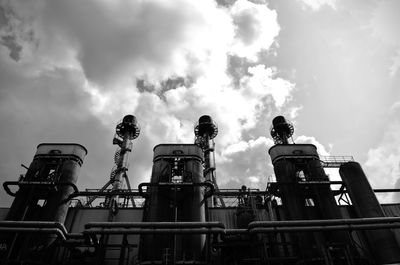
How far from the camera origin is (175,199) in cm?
1669

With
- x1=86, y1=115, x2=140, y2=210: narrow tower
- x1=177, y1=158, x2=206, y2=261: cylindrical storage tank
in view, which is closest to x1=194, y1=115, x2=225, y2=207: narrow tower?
x1=86, y1=115, x2=140, y2=210: narrow tower

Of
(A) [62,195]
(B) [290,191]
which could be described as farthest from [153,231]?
(B) [290,191]

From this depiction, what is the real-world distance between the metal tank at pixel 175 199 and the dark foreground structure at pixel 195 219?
0.06m

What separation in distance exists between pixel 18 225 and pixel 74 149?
8.74 metres

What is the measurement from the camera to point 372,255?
1675cm

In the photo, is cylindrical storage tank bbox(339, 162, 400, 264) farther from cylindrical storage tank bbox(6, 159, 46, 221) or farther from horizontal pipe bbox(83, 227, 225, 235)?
cylindrical storage tank bbox(6, 159, 46, 221)

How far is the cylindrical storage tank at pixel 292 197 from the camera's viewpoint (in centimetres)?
1634

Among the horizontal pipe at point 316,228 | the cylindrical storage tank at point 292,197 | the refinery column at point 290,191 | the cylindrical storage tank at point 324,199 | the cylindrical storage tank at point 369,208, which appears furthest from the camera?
the cylindrical storage tank at point 324,199

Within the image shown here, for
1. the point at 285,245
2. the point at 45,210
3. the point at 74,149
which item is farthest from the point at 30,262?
the point at 285,245

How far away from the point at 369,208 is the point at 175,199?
1226cm

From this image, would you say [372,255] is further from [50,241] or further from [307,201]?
[50,241]

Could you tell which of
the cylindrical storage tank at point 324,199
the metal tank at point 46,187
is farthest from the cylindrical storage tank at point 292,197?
the metal tank at point 46,187

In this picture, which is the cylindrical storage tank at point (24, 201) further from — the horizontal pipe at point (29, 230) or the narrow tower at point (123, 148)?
the narrow tower at point (123, 148)

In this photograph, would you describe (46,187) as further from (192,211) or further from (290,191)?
(290,191)
